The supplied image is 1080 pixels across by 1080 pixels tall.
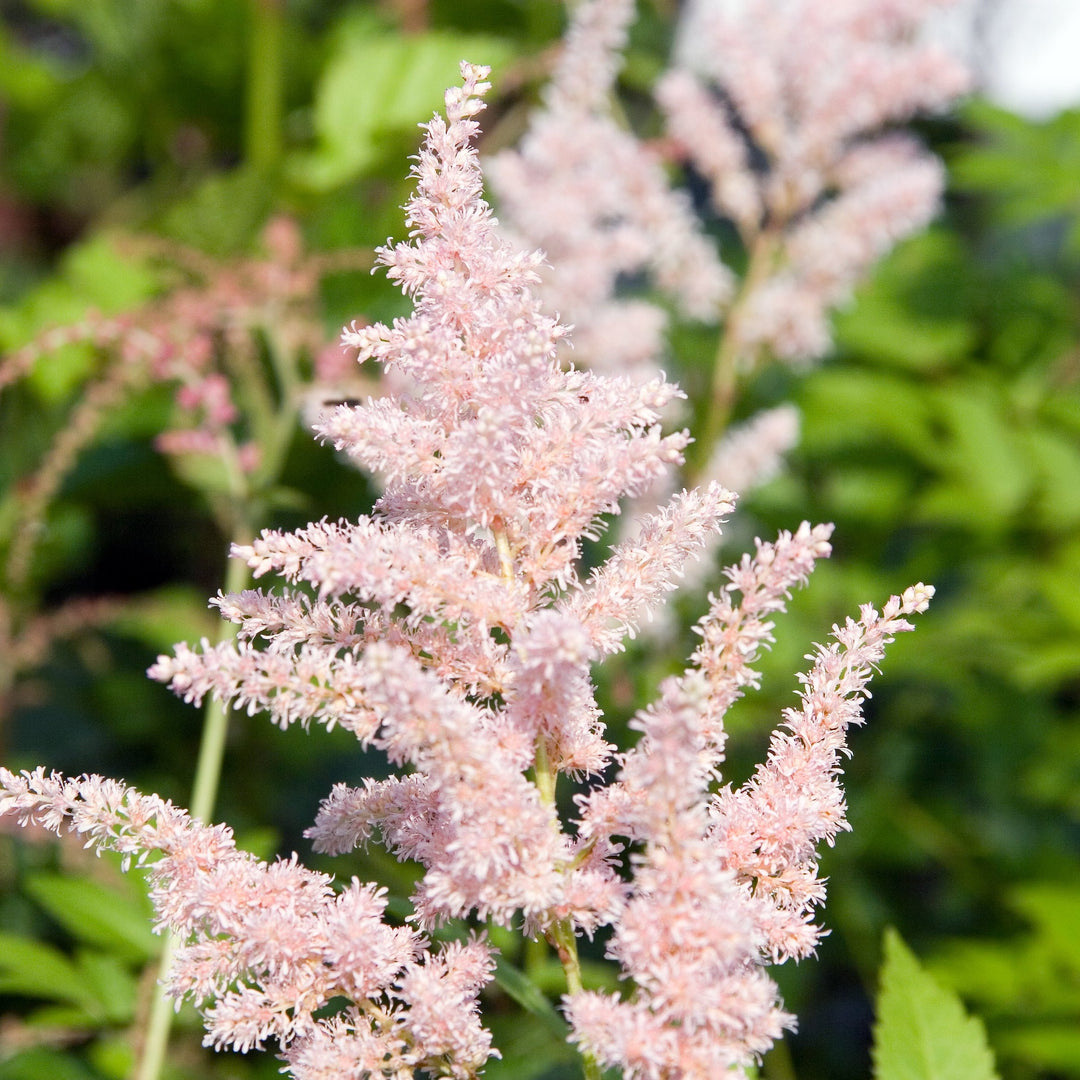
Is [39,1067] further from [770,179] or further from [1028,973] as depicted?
[770,179]

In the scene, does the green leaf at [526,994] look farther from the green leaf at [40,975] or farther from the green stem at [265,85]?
Answer: the green stem at [265,85]

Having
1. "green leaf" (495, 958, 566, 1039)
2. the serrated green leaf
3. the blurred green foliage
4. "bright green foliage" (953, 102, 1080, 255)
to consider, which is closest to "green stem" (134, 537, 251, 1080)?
the serrated green leaf

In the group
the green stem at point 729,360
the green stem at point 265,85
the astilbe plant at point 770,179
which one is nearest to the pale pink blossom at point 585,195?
the astilbe plant at point 770,179

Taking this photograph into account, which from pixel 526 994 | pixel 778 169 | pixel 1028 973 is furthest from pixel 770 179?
pixel 526 994

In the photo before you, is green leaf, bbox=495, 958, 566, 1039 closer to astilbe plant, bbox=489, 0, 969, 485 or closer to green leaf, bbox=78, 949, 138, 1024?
green leaf, bbox=78, 949, 138, 1024

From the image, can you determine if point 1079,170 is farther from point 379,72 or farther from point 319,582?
point 319,582

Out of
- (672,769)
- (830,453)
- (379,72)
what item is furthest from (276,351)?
(672,769)
